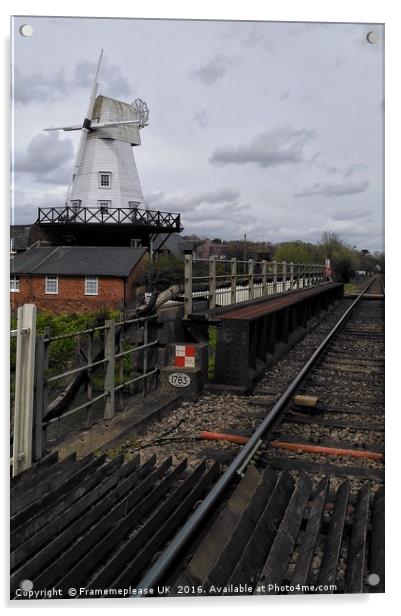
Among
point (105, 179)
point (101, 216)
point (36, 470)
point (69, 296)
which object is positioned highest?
point (105, 179)

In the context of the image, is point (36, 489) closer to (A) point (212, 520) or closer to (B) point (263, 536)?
(A) point (212, 520)

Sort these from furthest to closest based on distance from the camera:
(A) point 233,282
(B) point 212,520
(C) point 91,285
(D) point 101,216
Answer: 1. (A) point 233,282
2. (D) point 101,216
3. (C) point 91,285
4. (B) point 212,520

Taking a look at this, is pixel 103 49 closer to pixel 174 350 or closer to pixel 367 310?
pixel 174 350

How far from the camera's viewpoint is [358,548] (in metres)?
3.14

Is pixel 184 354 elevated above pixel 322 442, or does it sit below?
above

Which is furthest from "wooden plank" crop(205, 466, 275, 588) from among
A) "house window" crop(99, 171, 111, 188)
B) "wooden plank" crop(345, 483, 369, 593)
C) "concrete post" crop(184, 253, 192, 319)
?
"house window" crop(99, 171, 111, 188)

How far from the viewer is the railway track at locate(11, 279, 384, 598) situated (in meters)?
2.88

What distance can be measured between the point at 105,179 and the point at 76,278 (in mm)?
5886

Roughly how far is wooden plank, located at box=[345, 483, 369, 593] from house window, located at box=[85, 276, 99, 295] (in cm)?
358

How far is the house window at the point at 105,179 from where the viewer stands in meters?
11.2

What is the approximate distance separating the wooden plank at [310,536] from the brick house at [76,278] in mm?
2351

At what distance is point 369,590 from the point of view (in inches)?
116

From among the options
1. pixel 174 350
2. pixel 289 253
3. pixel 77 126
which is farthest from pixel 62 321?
pixel 289 253

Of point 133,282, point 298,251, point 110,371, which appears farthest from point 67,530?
point 298,251
